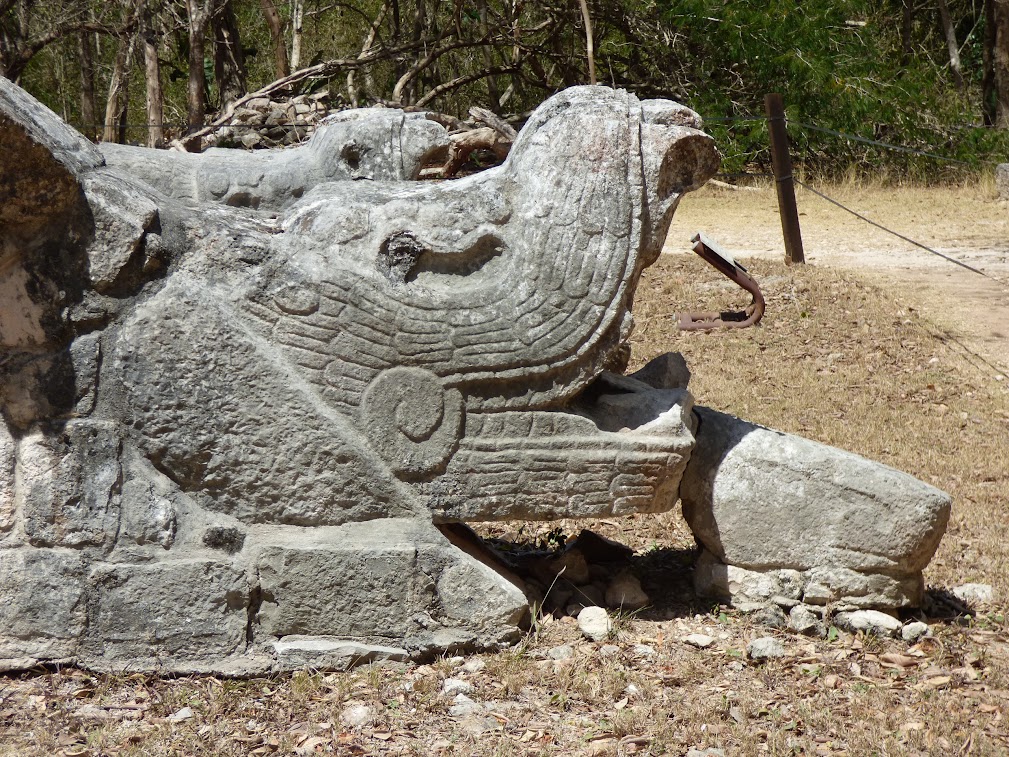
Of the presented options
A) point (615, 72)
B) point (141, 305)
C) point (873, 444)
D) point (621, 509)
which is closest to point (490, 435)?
point (621, 509)

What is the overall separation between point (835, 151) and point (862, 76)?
927mm

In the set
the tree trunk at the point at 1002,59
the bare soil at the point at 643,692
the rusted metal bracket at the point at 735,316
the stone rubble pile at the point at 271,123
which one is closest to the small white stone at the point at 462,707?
the bare soil at the point at 643,692

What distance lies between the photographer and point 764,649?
3.23 metres

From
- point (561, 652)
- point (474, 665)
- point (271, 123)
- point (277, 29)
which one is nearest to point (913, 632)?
point (561, 652)

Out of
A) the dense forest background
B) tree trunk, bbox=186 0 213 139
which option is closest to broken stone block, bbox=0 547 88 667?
the dense forest background

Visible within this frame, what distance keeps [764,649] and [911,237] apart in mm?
7041

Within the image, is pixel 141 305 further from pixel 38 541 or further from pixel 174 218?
pixel 38 541

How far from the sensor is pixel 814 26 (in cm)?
1232

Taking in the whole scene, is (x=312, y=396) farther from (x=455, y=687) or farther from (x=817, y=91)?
(x=817, y=91)

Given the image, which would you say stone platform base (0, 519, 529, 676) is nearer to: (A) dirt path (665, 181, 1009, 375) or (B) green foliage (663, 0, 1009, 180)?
(A) dirt path (665, 181, 1009, 375)

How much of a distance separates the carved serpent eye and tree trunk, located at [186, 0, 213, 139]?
8337 millimetres

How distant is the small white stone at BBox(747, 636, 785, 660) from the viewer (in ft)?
10.6

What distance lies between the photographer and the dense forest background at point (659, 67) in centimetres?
1170

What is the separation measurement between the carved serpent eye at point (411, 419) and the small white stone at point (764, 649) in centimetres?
108
